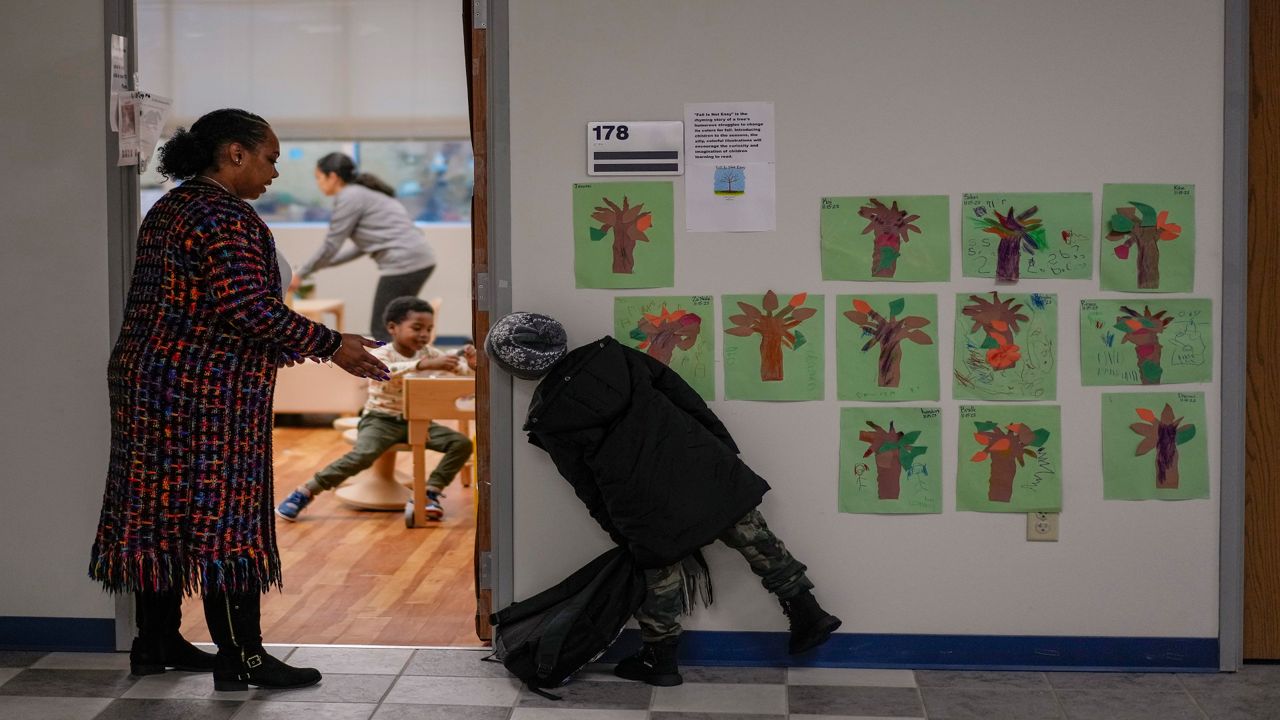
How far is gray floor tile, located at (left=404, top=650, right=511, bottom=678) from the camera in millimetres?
3295

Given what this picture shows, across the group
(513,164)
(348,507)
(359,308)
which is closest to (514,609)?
(513,164)

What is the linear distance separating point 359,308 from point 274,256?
194 inches

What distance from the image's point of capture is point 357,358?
3037 mm

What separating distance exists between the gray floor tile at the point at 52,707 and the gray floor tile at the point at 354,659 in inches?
19.2

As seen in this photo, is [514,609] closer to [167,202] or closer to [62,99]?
[167,202]

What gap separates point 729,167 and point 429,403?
6.90 feet

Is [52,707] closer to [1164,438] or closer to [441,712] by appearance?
[441,712]

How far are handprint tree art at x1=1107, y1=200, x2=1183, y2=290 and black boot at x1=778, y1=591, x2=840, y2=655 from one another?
111 centimetres

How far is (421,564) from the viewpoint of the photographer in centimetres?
450

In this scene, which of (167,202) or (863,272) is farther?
(863,272)

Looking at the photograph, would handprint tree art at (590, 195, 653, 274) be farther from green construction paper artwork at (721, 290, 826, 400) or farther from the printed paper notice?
green construction paper artwork at (721, 290, 826, 400)

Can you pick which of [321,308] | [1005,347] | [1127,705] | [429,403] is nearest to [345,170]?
[321,308]

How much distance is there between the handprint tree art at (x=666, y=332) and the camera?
327 cm

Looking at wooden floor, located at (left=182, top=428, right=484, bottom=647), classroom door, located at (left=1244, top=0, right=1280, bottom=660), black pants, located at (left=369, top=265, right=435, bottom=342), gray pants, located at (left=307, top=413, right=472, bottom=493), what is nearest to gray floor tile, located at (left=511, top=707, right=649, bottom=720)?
wooden floor, located at (left=182, top=428, right=484, bottom=647)
